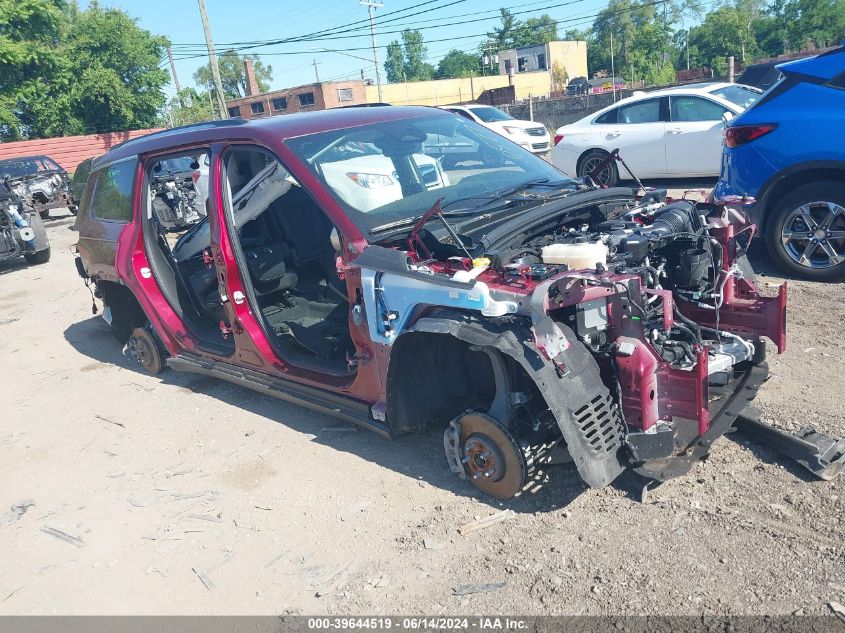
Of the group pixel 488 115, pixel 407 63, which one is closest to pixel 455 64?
pixel 407 63

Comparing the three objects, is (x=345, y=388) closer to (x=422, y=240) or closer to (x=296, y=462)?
(x=296, y=462)

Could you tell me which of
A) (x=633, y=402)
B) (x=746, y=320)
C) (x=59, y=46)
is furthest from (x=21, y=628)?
(x=59, y=46)

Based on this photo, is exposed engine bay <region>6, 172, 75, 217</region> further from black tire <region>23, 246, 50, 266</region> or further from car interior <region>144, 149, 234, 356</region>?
car interior <region>144, 149, 234, 356</region>

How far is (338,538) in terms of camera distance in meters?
3.41

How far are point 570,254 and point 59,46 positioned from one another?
39435 mm

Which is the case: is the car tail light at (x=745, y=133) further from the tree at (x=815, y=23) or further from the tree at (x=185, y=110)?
the tree at (x=815, y=23)

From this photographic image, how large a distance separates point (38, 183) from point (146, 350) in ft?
53.5

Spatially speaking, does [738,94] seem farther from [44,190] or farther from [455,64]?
[455,64]

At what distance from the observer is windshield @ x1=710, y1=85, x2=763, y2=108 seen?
1027 cm

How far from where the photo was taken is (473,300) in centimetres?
307

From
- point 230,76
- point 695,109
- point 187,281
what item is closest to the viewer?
point 187,281

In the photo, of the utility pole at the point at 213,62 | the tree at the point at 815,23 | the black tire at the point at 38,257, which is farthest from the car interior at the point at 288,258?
the tree at the point at 815,23

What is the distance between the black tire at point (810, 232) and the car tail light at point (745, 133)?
56cm

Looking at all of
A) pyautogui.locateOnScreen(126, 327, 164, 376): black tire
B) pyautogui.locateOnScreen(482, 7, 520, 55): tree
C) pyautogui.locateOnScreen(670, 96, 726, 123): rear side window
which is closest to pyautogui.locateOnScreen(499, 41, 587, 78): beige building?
pyautogui.locateOnScreen(482, 7, 520, 55): tree
